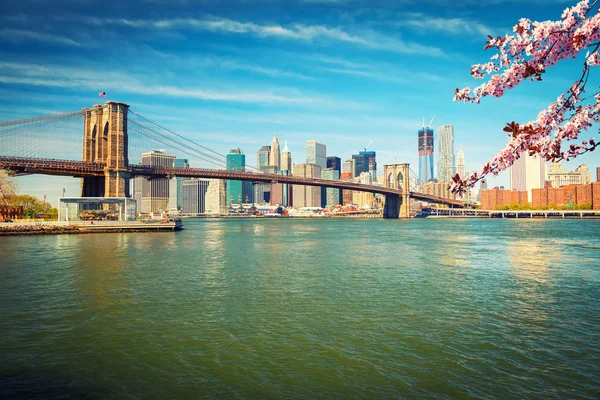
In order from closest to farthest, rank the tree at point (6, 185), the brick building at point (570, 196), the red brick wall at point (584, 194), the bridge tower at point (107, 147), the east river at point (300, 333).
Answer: the east river at point (300, 333), the tree at point (6, 185), the bridge tower at point (107, 147), the brick building at point (570, 196), the red brick wall at point (584, 194)

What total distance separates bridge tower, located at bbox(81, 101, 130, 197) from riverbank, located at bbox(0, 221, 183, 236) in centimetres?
916

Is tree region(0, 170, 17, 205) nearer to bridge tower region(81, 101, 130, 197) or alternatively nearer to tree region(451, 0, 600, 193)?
bridge tower region(81, 101, 130, 197)

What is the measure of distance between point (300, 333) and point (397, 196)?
128 m

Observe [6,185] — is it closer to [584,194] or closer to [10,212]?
[10,212]

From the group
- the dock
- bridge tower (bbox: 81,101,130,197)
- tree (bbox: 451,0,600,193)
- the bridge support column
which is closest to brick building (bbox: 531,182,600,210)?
the dock

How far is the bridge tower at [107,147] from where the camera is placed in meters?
66.8

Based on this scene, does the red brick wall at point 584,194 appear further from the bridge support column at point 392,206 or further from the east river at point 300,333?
the east river at point 300,333

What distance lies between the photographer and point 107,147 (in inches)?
2736

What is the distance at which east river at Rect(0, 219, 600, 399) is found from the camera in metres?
8.37

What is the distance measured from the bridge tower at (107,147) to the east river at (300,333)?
155 ft

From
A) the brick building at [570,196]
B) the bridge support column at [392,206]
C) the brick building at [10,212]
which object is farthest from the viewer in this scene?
the brick building at [570,196]

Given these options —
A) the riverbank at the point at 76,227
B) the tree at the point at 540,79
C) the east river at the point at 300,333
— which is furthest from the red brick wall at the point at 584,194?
the tree at the point at 540,79

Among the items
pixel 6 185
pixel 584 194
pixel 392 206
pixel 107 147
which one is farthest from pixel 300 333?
pixel 584 194

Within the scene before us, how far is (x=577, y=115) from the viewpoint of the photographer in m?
4.86
